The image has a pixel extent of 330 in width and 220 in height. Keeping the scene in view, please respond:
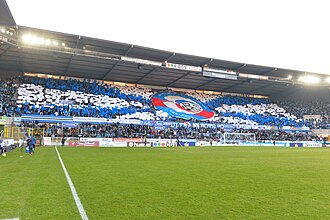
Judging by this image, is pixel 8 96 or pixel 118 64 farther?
pixel 118 64

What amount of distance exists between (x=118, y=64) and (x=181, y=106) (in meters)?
15.0

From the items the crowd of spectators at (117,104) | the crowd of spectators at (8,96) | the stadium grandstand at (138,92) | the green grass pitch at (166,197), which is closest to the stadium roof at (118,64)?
the stadium grandstand at (138,92)

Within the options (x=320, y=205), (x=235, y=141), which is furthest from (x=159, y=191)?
(x=235, y=141)

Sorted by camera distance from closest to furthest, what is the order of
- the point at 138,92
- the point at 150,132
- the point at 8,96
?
the point at 8,96, the point at 150,132, the point at 138,92

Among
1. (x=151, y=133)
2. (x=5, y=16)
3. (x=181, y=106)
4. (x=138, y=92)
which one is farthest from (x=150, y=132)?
(x=5, y=16)

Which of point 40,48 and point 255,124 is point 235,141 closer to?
point 255,124

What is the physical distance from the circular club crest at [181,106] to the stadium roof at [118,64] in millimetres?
2623

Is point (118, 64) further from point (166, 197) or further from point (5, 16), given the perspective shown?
point (166, 197)

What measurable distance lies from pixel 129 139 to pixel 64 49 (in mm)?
14420

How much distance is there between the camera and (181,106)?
52219mm

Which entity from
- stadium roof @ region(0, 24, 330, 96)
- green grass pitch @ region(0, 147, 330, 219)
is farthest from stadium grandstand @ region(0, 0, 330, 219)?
stadium roof @ region(0, 24, 330, 96)

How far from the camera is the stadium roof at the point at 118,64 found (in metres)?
35.7

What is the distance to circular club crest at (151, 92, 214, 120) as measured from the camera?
4978 cm

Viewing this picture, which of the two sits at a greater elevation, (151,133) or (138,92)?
(138,92)
